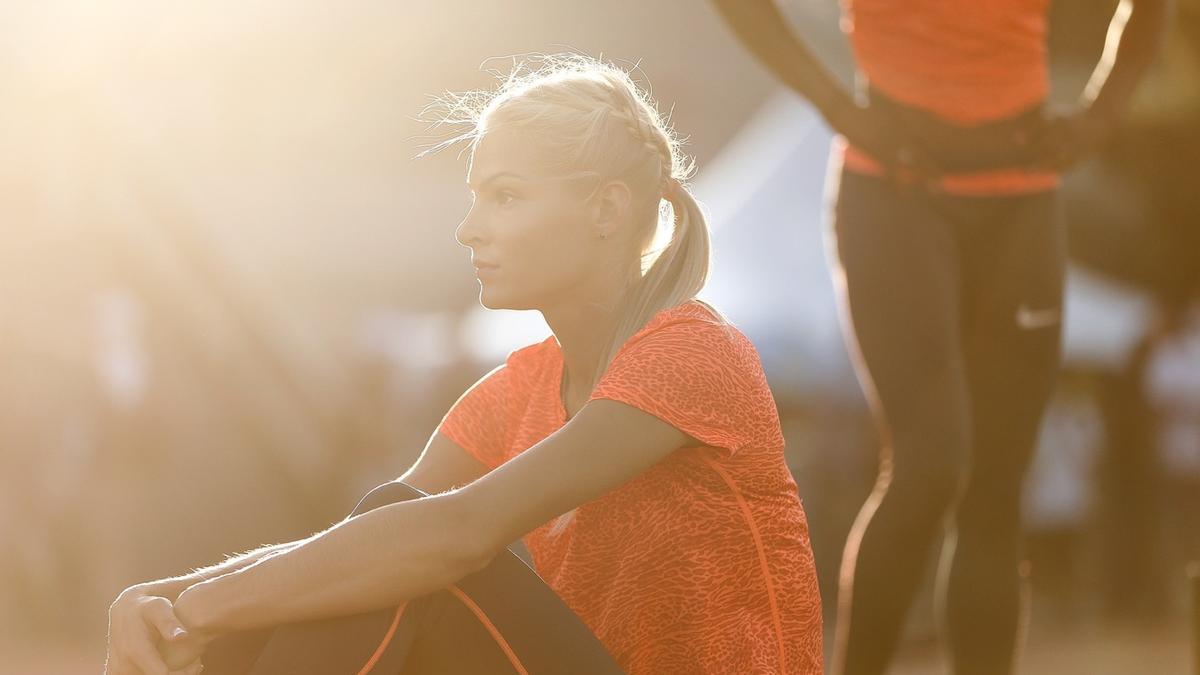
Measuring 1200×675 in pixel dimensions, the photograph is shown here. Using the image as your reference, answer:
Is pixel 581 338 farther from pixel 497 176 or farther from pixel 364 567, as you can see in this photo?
pixel 364 567

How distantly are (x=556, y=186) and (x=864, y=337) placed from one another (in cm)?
77

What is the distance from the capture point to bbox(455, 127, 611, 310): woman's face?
2.06m

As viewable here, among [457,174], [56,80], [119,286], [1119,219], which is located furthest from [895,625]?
[457,174]

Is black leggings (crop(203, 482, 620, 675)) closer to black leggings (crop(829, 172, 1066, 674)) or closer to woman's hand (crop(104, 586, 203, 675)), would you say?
woman's hand (crop(104, 586, 203, 675))

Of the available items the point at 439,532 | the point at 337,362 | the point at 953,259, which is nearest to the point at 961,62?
the point at 953,259

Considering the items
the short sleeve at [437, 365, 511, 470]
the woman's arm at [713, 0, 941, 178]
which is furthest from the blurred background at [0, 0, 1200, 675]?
the short sleeve at [437, 365, 511, 470]

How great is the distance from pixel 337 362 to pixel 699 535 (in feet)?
20.0

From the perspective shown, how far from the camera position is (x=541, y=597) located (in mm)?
1907

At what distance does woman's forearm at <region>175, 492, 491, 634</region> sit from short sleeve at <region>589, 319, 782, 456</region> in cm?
24

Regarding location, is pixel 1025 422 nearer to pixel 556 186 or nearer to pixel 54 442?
pixel 556 186

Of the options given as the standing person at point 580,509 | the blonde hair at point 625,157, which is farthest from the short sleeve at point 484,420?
the blonde hair at point 625,157

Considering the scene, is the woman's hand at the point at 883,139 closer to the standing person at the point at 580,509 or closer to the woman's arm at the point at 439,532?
the standing person at the point at 580,509

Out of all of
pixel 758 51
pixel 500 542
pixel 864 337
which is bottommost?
pixel 864 337

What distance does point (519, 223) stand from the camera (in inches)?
81.0
